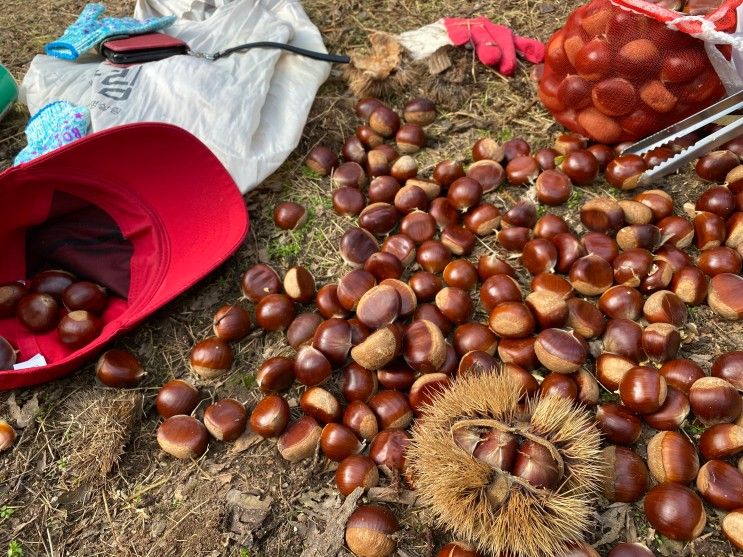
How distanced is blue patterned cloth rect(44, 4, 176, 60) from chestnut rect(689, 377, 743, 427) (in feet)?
8.85

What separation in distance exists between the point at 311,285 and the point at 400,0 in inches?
81.9

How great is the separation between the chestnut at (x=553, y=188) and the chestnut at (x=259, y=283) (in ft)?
3.60

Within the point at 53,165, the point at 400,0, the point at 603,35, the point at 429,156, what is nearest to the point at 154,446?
the point at 53,165

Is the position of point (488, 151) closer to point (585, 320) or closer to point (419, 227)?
point (419, 227)

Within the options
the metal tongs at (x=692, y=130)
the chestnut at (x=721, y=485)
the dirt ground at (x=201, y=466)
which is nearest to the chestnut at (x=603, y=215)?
the dirt ground at (x=201, y=466)

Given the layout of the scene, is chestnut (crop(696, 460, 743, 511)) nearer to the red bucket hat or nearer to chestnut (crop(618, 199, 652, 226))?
chestnut (crop(618, 199, 652, 226))

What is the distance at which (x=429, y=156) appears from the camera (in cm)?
270

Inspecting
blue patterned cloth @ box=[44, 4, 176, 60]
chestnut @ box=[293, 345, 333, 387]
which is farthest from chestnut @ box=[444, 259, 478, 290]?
blue patterned cloth @ box=[44, 4, 176, 60]

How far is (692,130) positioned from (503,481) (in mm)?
1687

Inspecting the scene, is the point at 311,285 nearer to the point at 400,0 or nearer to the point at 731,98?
the point at 731,98

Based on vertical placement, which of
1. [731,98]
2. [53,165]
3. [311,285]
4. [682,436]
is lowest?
[311,285]

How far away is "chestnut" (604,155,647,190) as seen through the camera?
2.31 metres

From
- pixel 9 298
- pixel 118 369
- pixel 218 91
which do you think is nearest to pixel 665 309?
pixel 118 369

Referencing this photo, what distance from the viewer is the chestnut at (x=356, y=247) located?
2217mm
